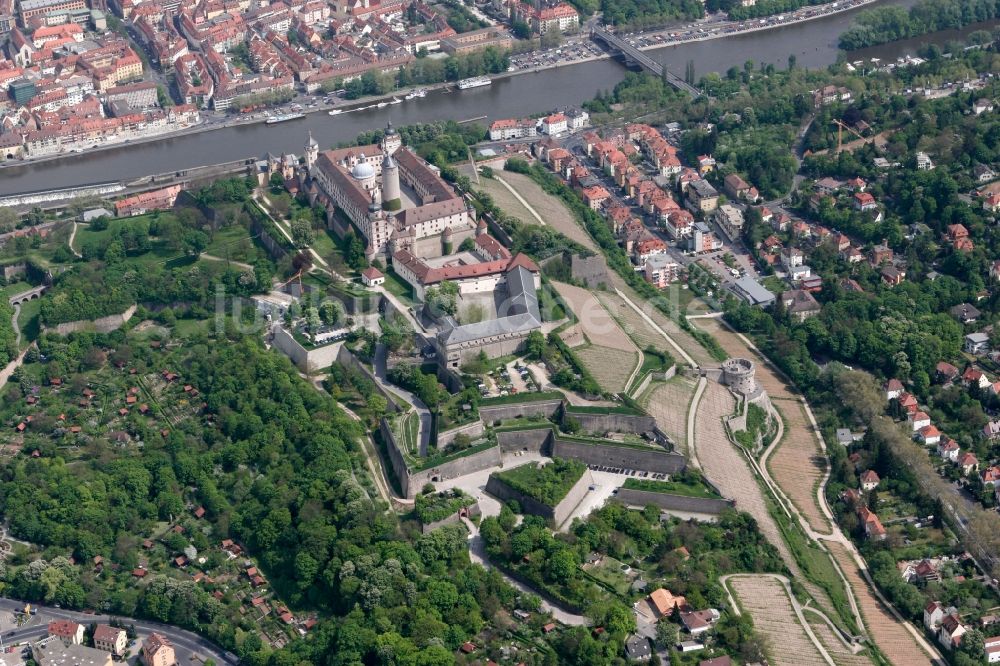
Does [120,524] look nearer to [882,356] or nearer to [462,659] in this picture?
[462,659]

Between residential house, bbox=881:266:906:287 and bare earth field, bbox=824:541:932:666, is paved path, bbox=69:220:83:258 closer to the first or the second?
residential house, bbox=881:266:906:287

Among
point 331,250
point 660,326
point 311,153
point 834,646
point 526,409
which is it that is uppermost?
point 311,153

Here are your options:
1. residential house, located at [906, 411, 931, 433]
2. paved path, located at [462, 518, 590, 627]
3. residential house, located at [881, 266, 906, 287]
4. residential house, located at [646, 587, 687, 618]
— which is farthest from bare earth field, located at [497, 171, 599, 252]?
residential house, located at [646, 587, 687, 618]

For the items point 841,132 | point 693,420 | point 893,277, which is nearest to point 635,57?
point 841,132

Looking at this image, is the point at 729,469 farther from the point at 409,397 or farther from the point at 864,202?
the point at 864,202

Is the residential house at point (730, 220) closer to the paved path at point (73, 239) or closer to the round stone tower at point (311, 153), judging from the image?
the round stone tower at point (311, 153)

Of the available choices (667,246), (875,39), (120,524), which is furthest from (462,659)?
(875,39)
